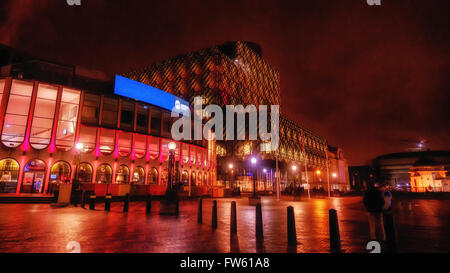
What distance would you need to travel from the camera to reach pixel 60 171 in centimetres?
2705

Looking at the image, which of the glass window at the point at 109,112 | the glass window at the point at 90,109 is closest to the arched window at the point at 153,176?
the glass window at the point at 109,112

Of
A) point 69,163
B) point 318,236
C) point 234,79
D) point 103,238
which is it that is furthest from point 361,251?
point 234,79

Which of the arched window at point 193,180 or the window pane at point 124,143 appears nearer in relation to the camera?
the window pane at point 124,143

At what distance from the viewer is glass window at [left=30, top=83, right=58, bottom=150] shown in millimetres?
26188

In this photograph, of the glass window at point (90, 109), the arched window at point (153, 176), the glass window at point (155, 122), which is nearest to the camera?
the glass window at point (90, 109)

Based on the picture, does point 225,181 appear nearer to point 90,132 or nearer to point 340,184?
point 90,132

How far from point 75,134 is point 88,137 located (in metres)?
1.54

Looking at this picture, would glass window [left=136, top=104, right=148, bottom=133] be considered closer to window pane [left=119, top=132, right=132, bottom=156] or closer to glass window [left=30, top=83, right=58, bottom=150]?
window pane [left=119, top=132, right=132, bottom=156]

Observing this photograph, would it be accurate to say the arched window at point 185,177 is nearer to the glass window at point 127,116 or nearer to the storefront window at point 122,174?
the storefront window at point 122,174

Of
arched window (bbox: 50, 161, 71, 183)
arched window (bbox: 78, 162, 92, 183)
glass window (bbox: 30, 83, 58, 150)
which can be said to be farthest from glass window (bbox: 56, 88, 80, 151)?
arched window (bbox: 78, 162, 92, 183)

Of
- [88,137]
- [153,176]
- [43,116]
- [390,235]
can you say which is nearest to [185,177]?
[153,176]

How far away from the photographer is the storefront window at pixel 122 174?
31647 mm

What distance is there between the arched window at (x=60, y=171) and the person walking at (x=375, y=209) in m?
30.1
